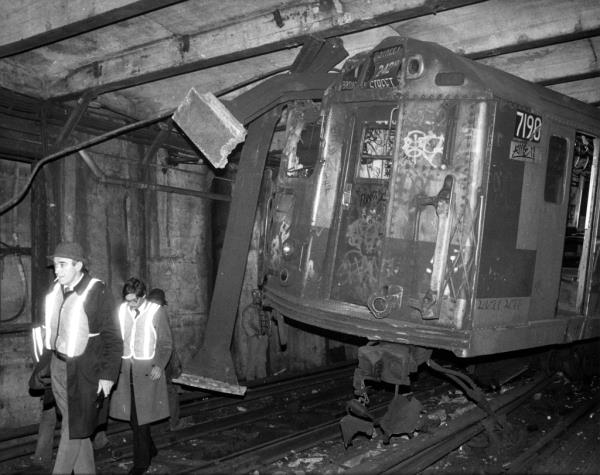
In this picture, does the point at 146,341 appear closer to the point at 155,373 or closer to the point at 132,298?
the point at 155,373

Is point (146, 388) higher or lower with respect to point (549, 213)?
lower

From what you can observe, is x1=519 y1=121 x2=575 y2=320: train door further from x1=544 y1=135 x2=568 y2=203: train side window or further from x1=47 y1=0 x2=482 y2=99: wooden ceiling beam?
x1=47 y1=0 x2=482 y2=99: wooden ceiling beam

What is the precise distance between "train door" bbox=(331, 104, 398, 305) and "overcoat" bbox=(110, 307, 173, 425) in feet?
6.75

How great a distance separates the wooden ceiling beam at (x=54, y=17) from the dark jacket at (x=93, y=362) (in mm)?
2771

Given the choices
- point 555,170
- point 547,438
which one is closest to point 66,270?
point 555,170

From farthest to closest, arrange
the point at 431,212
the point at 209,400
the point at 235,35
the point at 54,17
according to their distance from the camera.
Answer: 1. the point at 209,400
2. the point at 235,35
3. the point at 54,17
4. the point at 431,212

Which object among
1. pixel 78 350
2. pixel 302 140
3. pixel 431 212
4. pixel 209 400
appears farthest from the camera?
pixel 209 400

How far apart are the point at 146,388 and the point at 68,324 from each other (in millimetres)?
1547

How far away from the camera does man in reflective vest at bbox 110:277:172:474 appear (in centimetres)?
575

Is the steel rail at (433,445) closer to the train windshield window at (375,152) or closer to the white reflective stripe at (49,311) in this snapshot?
the train windshield window at (375,152)

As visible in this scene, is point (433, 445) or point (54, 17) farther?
point (433, 445)

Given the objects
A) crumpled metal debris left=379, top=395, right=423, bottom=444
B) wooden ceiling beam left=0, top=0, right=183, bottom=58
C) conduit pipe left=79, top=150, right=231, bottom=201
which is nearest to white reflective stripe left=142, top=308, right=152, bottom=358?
crumpled metal debris left=379, top=395, right=423, bottom=444

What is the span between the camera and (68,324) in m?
4.61

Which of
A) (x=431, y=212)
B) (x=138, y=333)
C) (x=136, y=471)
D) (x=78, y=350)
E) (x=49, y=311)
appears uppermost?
(x=431, y=212)
